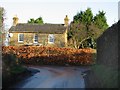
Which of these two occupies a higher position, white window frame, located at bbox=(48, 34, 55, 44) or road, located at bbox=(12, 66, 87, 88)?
white window frame, located at bbox=(48, 34, 55, 44)

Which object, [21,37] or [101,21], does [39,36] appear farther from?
[101,21]

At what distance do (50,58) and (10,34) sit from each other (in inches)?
865

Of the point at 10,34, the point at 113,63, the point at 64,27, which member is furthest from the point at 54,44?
the point at 113,63

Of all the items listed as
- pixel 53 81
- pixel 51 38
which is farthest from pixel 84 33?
pixel 53 81

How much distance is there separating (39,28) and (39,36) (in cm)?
247

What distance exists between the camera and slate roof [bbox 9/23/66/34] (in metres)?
59.8

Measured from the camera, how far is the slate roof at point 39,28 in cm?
5984

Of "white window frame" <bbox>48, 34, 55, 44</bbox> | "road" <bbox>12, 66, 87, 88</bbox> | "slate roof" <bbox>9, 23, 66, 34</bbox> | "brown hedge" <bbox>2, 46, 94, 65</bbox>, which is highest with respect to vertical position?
"slate roof" <bbox>9, 23, 66, 34</bbox>

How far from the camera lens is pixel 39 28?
203ft

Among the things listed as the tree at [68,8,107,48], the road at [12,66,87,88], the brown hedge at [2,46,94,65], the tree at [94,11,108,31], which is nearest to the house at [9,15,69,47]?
the tree at [68,8,107,48]

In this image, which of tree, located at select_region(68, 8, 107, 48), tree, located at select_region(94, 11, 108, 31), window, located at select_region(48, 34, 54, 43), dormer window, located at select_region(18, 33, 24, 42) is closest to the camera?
window, located at select_region(48, 34, 54, 43)

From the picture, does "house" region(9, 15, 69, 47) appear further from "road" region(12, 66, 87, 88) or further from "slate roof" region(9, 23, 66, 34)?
"road" region(12, 66, 87, 88)

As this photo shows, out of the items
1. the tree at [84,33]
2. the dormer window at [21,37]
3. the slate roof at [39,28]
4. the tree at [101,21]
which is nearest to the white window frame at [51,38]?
the slate roof at [39,28]

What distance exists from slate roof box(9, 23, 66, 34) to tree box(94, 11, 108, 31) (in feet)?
27.0
